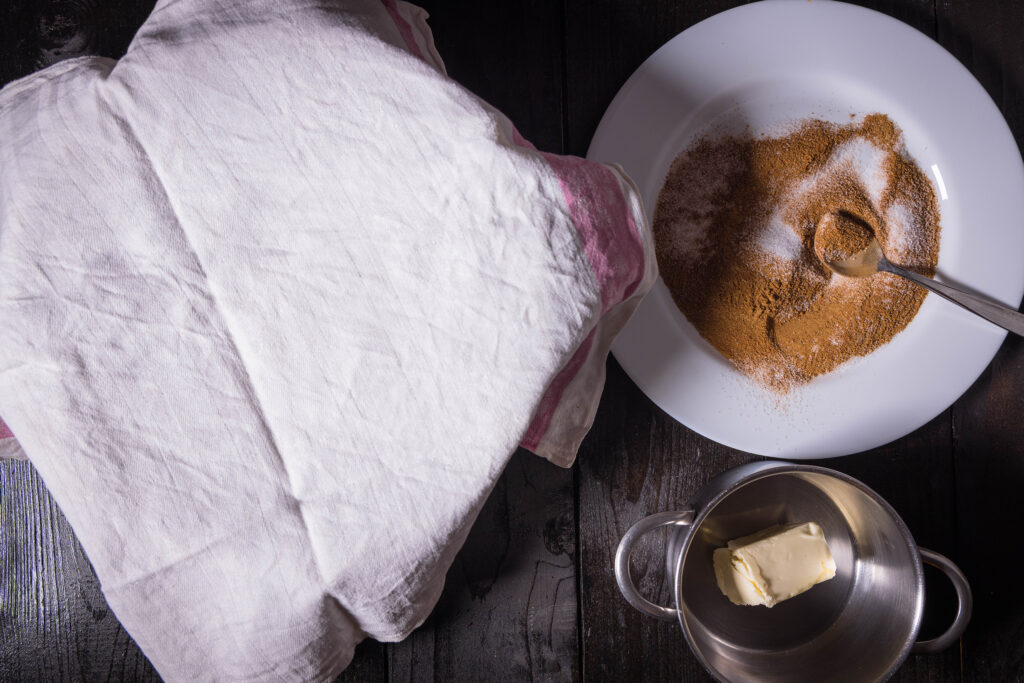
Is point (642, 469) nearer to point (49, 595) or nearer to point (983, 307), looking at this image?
point (983, 307)

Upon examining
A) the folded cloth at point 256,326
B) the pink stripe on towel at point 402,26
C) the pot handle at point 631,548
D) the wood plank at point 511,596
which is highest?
the pink stripe on towel at point 402,26

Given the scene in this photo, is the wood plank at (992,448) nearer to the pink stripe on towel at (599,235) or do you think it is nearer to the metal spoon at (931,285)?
the metal spoon at (931,285)

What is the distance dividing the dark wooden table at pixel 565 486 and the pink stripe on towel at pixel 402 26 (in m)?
0.09

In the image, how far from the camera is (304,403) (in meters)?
0.41

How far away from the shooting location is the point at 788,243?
554mm

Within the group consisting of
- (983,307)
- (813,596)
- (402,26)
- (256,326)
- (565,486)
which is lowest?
(813,596)

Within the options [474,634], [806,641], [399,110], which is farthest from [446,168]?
[806,641]

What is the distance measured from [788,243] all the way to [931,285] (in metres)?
0.12

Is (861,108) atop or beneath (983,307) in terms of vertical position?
atop

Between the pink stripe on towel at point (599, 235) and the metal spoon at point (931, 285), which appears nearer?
the pink stripe on towel at point (599, 235)

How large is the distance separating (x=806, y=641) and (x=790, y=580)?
0.31 ft

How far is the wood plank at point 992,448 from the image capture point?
592 millimetres

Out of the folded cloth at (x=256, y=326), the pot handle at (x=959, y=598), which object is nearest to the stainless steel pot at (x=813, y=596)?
the pot handle at (x=959, y=598)

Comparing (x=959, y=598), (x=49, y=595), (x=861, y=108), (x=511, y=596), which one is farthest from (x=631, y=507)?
(x=49, y=595)
